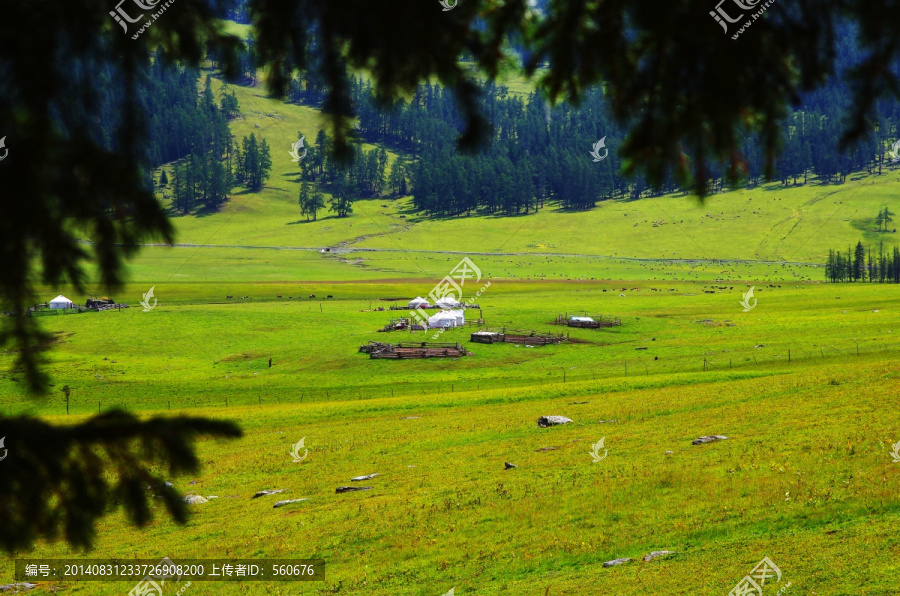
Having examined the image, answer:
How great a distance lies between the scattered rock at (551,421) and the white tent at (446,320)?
131 feet

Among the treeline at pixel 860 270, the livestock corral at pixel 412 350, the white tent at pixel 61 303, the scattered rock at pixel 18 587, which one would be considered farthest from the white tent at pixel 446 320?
the treeline at pixel 860 270

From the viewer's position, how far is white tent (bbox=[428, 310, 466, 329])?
73.6 metres

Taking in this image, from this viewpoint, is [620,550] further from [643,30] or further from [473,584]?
[643,30]

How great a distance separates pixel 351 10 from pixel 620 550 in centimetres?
1718

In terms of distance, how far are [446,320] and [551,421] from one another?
40.4 metres

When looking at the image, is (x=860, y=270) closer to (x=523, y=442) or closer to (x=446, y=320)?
(x=446, y=320)

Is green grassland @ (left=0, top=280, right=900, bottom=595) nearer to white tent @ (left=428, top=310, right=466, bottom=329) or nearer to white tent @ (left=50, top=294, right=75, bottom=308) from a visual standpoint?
white tent @ (left=428, top=310, right=466, bottom=329)

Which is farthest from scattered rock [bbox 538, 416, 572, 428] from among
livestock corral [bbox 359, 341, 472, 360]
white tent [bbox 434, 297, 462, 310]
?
white tent [bbox 434, 297, 462, 310]

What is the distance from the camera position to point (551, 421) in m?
33.9

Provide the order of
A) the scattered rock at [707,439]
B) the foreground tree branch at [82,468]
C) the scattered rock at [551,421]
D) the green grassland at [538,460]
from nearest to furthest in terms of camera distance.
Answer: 1. the foreground tree branch at [82,468]
2. the green grassland at [538,460]
3. the scattered rock at [707,439]
4. the scattered rock at [551,421]

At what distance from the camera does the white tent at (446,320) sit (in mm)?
73625

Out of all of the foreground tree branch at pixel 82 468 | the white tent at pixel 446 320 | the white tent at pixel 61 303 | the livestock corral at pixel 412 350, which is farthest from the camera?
the white tent at pixel 61 303

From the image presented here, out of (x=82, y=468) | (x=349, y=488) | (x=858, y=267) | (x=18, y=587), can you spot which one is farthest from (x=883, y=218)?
(x=82, y=468)

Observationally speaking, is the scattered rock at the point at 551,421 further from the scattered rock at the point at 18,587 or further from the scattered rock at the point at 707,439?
the scattered rock at the point at 18,587
